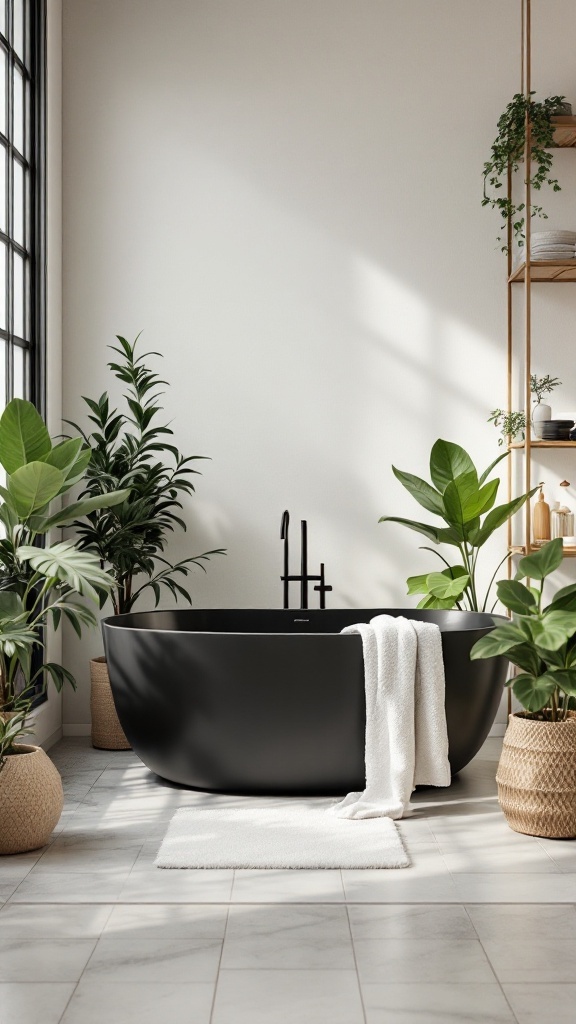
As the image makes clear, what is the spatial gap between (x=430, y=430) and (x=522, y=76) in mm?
1654

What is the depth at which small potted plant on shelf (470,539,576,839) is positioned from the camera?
9.71ft

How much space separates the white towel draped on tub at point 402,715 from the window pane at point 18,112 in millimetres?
2487

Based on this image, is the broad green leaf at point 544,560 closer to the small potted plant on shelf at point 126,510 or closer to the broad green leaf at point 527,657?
the broad green leaf at point 527,657

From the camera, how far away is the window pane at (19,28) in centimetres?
412

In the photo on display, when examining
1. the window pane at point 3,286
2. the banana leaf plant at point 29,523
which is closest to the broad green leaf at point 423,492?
the banana leaf plant at point 29,523

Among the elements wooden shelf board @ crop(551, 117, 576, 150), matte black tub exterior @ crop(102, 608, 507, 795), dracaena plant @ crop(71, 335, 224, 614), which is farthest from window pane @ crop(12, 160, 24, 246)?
wooden shelf board @ crop(551, 117, 576, 150)

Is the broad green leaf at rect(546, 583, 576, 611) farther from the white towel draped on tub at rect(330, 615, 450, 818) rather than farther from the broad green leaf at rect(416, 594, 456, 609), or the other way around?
the broad green leaf at rect(416, 594, 456, 609)

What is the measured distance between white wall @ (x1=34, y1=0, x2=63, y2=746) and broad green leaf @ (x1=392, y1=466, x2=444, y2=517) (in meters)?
1.55

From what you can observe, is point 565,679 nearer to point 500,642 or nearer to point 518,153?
point 500,642

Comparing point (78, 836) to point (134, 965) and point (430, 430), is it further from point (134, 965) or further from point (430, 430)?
point (430, 430)

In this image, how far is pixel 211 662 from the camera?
132 inches

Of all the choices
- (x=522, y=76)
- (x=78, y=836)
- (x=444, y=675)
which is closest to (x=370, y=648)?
(x=444, y=675)

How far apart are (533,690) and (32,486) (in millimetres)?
1586

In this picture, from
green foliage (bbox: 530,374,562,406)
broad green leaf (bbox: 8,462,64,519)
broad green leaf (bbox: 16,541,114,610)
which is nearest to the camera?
broad green leaf (bbox: 16,541,114,610)
